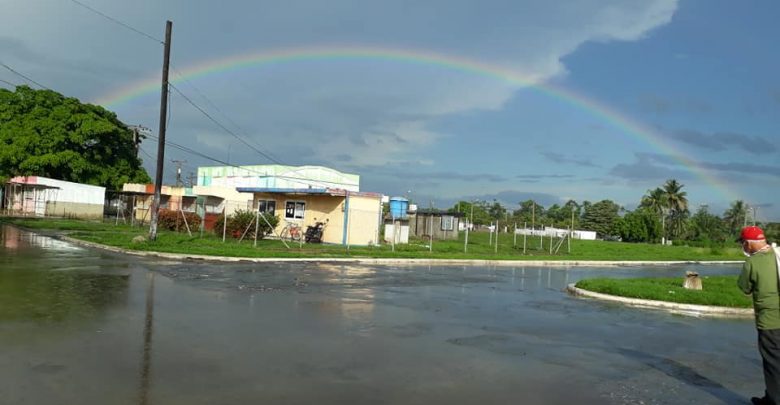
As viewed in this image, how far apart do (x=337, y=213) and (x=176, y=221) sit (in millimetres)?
10078

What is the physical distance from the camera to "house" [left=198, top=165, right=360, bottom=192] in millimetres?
77000

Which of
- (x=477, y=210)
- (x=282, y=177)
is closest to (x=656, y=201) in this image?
(x=477, y=210)

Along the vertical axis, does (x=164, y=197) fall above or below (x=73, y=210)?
above

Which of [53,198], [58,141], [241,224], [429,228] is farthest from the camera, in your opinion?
[58,141]

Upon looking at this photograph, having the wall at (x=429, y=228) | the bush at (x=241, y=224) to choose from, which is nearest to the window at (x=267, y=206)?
the bush at (x=241, y=224)

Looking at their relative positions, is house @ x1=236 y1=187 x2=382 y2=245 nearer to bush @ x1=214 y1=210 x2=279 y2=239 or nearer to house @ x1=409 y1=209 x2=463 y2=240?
bush @ x1=214 y1=210 x2=279 y2=239

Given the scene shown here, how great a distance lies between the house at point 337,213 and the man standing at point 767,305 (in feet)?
91.1

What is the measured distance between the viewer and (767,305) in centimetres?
603

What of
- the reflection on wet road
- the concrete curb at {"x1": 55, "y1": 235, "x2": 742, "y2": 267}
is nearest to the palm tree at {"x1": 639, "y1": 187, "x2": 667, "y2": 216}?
the concrete curb at {"x1": 55, "y1": 235, "x2": 742, "y2": 267}

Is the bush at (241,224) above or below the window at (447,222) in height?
below

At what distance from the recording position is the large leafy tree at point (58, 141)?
5253 cm

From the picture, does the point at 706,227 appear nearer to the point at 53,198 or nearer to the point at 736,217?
the point at 736,217

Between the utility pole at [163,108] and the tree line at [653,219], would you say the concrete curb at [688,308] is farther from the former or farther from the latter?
the tree line at [653,219]

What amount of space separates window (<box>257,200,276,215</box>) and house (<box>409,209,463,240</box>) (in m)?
15.8
